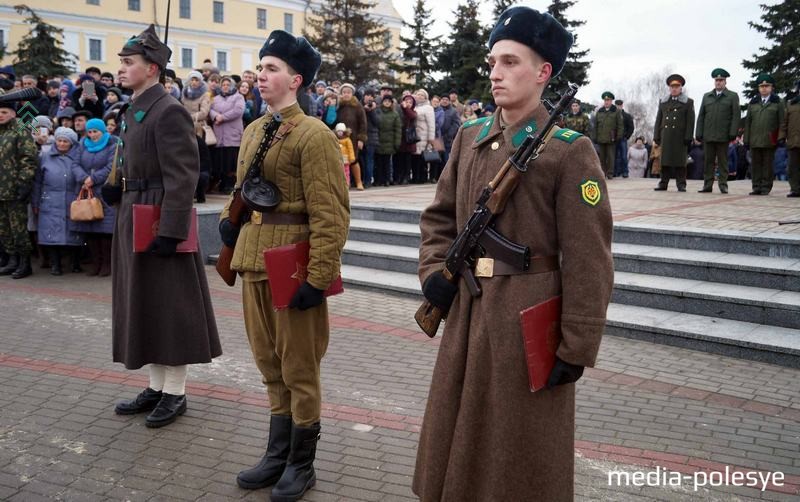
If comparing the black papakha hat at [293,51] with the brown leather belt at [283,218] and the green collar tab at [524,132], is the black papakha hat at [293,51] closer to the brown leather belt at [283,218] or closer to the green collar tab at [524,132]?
the brown leather belt at [283,218]

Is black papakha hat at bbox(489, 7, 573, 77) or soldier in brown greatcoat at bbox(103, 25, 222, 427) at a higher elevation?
black papakha hat at bbox(489, 7, 573, 77)

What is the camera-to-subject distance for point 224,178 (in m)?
14.6

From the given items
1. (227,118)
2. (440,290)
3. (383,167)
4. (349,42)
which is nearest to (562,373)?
(440,290)

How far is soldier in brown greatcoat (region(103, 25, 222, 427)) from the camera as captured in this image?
4.98m

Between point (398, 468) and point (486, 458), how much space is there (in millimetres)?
1721

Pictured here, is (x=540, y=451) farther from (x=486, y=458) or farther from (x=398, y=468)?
(x=398, y=468)

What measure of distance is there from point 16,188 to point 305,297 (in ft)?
27.2

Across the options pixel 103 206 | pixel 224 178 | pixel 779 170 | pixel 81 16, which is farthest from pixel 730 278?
pixel 81 16

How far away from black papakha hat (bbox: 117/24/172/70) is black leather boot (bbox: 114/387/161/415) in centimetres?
225

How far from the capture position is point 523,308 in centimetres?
300

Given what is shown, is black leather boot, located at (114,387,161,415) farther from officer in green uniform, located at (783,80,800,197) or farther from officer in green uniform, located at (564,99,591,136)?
officer in green uniform, located at (564,99,591,136)

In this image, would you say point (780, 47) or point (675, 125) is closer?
point (675, 125)

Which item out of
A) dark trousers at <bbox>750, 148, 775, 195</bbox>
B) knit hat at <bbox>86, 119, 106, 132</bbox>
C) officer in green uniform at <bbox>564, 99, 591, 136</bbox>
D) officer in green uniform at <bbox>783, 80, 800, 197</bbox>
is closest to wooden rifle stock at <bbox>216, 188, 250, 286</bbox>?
knit hat at <bbox>86, 119, 106, 132</bbox>

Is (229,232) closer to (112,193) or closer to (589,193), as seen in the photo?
(112,193)
